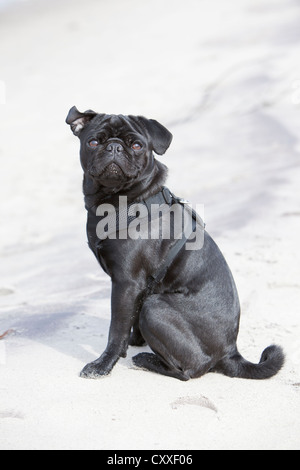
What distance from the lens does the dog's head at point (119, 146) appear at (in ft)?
12.1

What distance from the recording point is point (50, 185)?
359 inches

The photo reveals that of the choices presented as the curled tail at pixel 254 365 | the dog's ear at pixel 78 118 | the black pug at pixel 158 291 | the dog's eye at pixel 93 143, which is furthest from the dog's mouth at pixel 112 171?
the curled tail at pixel 254 365

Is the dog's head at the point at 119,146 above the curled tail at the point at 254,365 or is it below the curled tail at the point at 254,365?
above

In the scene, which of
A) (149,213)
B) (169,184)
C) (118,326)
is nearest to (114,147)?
(149,213)

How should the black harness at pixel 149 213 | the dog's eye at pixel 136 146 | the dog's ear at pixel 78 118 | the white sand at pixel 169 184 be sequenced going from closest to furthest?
the white sand at pixel 169 184, the black harness at pixel 149 213, the dog's eye at pixel 136 146, the dog's ear at pixel 78 118

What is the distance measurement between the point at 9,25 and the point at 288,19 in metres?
7.88

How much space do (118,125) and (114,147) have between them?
7.2 inches

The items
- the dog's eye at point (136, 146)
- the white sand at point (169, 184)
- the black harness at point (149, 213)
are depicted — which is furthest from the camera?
the dog's eye at point (136, 146)

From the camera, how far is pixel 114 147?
375cm

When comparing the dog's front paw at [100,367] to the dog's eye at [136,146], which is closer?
the dog's front paw at [100,367]

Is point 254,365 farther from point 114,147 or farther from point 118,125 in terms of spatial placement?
point 118,125

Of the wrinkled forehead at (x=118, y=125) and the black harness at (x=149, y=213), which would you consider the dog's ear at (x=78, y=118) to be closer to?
the wrinkled forehead at (x=118, y=125)

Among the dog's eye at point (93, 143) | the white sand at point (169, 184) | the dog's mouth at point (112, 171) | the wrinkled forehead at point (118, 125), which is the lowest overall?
the white sand at point (169, 184)

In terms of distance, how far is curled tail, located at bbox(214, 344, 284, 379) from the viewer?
3.65m
